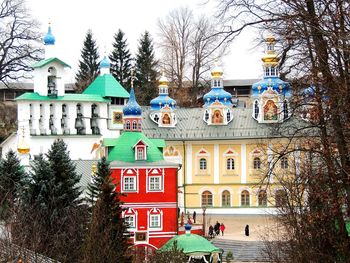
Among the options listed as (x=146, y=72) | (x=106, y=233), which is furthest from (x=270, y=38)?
(x=146, y=72)

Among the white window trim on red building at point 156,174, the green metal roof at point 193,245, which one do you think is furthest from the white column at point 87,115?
the green metal roof at point 193,245

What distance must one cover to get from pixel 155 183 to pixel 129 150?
81.4 inches

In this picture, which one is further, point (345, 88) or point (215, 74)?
point (215, 74)

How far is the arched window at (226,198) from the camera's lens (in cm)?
4561

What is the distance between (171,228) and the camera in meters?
35.0

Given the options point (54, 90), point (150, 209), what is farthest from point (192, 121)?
point (150, 209)

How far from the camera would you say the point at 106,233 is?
2211 centimetres

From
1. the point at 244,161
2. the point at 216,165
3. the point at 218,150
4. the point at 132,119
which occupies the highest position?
the point at 132,119

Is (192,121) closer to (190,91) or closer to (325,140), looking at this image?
(190,91)

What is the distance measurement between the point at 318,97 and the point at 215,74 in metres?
34.6

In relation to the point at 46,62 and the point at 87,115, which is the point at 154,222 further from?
the point at 46,62

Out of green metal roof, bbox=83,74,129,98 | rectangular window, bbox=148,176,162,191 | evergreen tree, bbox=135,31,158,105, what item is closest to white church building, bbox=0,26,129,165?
green metal roof, bbox=83,74,129,98

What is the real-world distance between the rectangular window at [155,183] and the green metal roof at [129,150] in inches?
35.7

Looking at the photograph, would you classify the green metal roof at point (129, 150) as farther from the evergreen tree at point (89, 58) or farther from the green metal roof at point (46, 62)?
the evergreen tree at point (89, 58)
